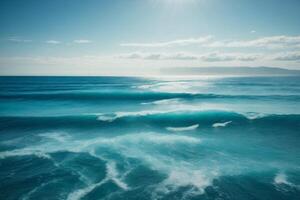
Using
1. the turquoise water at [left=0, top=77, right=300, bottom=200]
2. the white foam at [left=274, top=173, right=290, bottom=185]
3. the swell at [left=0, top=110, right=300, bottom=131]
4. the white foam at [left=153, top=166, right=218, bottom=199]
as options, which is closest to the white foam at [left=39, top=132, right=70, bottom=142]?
the turquoise water at [left=0, top=77, right=300, bottom=200]

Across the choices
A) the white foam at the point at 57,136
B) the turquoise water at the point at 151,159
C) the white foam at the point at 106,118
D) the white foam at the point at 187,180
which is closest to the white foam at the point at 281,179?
the turquoise water at the point at 151,159

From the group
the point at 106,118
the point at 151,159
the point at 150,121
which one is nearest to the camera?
the point at 151,159

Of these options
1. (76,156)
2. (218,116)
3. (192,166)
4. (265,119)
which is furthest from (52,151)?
(265,119)

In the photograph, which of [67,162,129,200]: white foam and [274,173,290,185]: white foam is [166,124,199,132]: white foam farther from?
[274,173,290,185]: white foam

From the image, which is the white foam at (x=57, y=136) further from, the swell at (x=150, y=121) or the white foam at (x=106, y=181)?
the white foam at (x=106, y=181)

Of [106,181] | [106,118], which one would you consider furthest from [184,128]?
Result: [106,181]

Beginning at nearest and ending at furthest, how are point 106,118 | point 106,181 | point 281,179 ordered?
point 106,181
point 281,179
point 106,118

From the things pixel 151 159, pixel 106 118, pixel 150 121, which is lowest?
pixel 151 159

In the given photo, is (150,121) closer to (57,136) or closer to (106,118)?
(106,118)

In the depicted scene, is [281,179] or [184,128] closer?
[281,179]
